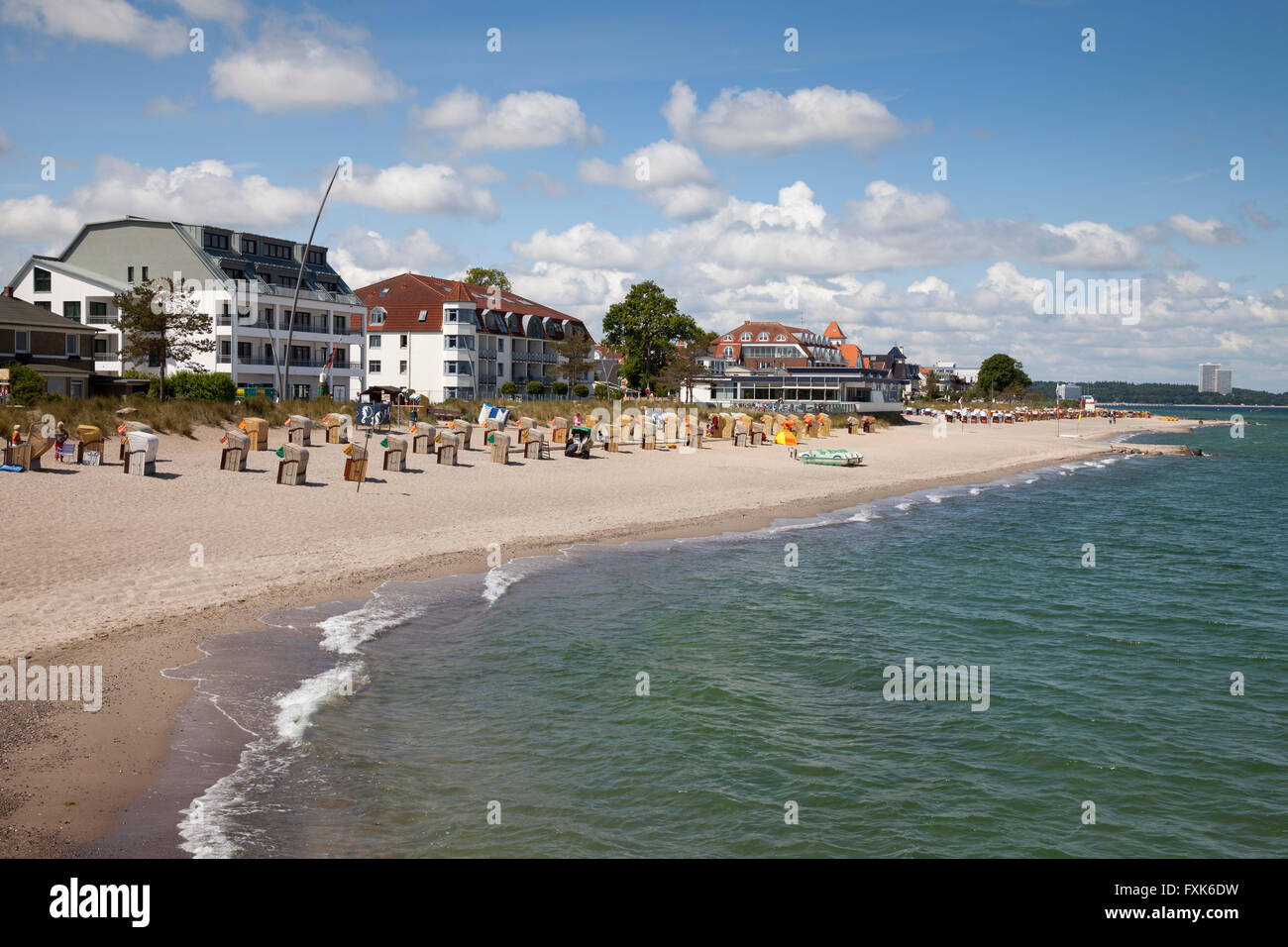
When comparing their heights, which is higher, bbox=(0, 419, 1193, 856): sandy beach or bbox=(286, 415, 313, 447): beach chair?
bbox=(286, 415, 313, 447): beach chair

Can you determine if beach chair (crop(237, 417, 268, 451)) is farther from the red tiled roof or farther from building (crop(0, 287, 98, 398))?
the red tiled roof

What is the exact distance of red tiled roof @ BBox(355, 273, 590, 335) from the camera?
264 feet

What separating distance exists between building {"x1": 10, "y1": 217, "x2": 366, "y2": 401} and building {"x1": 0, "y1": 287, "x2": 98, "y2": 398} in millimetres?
5076

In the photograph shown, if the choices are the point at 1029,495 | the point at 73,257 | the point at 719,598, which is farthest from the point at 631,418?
the point at 73,257

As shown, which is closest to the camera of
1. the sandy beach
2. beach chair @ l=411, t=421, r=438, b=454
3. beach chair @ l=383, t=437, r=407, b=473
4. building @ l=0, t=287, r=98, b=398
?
the sandy beach

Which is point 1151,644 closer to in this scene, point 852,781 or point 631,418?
point 852,781

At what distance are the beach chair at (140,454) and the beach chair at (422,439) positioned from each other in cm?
1117

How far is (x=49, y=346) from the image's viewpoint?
50.2 m

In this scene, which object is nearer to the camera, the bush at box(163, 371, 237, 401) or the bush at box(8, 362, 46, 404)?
the bush at box(8, 362, 46, 404)

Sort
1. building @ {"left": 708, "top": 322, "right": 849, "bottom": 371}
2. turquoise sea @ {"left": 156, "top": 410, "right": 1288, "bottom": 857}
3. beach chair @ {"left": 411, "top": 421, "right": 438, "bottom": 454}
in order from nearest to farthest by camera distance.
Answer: turquoise sea @ {"left": 156, "top": 410, "right": 1288, "bottom": 857} → beach chair @ {"left": 411, "top": 421, "right": 438, "bottom": 454} → building @ {"left": 708, "top": 322, "right": 849, "bottom": 371}

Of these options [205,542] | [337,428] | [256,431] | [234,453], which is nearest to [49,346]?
[337,428]

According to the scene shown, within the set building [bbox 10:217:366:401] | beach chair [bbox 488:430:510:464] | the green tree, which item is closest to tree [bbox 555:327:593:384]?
building [bbox 10:217:366:401]

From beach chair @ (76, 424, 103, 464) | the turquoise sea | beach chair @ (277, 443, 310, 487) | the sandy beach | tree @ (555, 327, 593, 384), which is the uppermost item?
tree @ (555, 327, 593, 384)

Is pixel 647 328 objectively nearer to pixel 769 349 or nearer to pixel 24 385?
pixel 769 349
